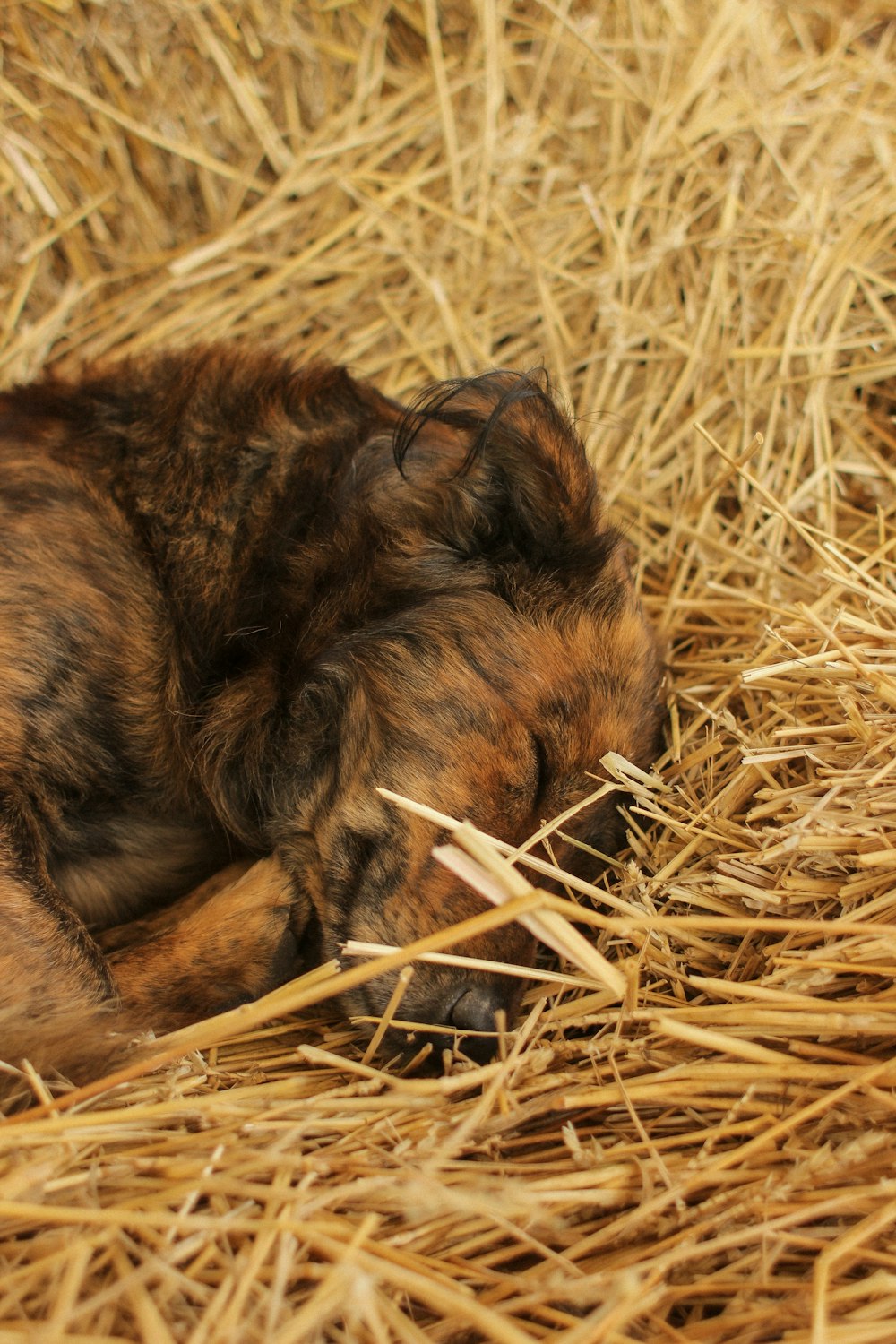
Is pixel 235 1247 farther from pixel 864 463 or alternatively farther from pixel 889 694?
pixel 864 463

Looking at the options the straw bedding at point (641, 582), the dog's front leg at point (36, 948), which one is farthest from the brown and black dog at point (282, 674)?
the straw bedding at point (641, 582)

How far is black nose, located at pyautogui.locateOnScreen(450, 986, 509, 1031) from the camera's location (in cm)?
240

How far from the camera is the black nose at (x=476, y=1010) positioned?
7.86 feet

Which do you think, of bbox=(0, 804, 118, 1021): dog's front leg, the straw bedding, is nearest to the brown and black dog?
bbox=(0, 804, 118, 1021): dog's front leg

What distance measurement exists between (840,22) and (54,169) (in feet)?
11.6

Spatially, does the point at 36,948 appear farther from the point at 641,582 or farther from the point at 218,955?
the point at 641,582

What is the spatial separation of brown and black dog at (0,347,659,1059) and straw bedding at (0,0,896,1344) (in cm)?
Answer: 26

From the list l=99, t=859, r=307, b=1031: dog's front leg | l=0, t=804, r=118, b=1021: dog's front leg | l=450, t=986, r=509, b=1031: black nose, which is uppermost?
l=0, t=804, r=118, b=1021: dog's front leg

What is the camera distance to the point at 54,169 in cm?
428

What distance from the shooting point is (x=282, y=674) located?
2.77 meters

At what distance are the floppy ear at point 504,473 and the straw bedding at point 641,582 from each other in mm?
578

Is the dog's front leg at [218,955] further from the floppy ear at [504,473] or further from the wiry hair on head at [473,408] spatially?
A: the wiry hair on head at [473,408]

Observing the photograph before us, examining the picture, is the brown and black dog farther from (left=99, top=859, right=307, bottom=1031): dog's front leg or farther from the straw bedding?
the straw bedding

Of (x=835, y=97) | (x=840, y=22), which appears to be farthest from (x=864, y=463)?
(x=840, y=22)
